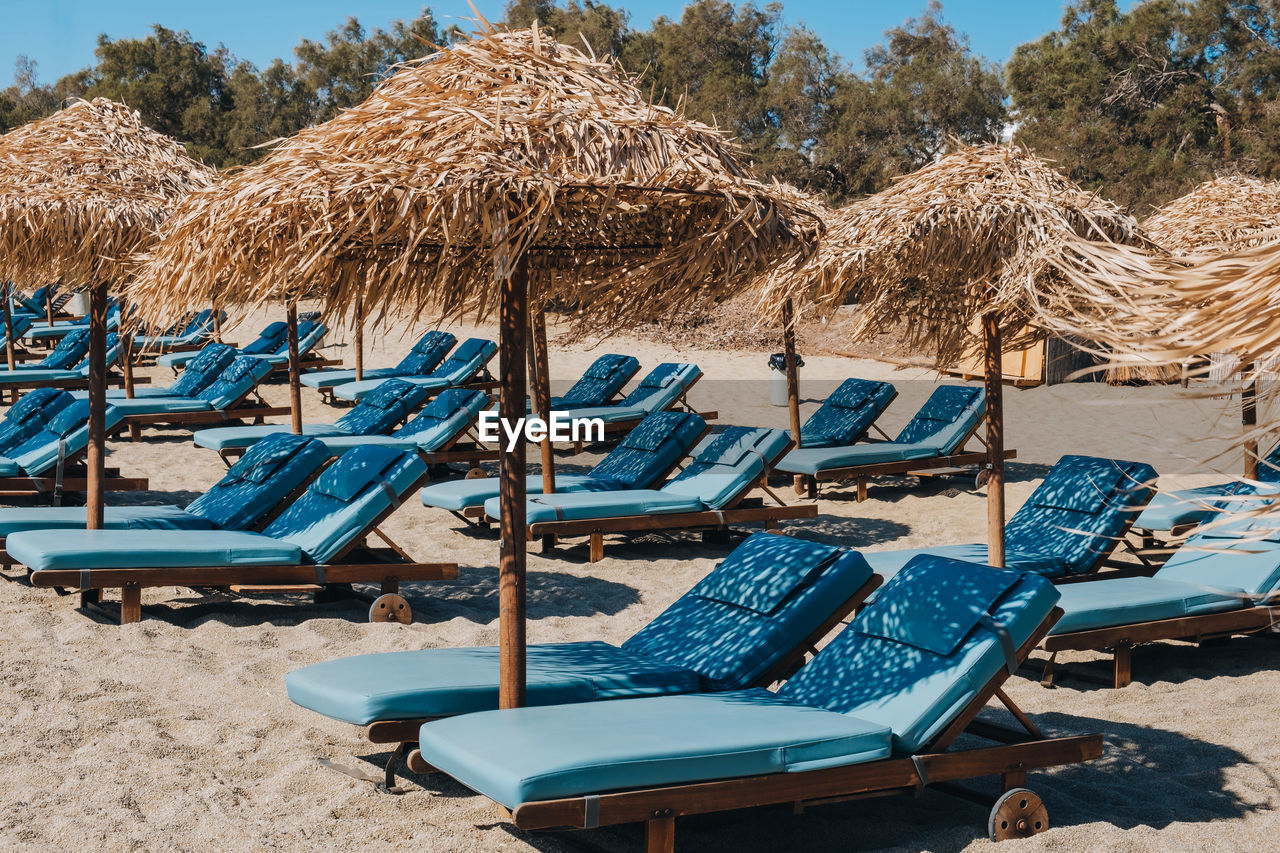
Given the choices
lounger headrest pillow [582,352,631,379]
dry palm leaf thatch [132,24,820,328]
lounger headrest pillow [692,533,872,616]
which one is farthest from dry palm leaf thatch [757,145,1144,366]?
lounger headrest pillow [582,352,631,379]

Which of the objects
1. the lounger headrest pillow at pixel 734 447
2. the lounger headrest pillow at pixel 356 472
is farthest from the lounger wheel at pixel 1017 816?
the lounger headrest pillow at pixel 734 447

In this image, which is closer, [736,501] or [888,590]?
[888,590]

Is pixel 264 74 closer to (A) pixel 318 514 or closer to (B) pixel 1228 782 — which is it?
(A) pixel 318 514

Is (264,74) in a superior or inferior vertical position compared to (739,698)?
superior

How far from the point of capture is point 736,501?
8.22 metres

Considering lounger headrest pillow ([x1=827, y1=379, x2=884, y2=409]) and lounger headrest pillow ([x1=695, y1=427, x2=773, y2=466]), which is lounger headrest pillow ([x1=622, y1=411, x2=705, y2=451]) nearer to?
lounger headrest pillow ([x1=695, y1=427, x2=773, y2=466])

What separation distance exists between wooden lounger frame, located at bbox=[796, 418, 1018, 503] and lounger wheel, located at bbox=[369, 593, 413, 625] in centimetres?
446

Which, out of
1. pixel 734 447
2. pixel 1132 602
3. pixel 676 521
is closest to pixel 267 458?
pixel 676 521

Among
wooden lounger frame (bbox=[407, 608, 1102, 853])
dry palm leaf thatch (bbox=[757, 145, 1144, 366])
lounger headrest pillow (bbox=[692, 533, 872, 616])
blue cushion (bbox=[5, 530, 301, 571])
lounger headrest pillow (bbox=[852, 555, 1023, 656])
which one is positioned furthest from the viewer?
dry palm leaf thatch (bbox=[757, 145, 1144, 366])

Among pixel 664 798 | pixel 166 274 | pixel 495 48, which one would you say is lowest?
pixel 664 798

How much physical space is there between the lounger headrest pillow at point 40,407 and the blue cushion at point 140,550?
3.55 metres

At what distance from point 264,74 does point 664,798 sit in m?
41.5

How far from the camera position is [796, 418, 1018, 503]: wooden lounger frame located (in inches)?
385

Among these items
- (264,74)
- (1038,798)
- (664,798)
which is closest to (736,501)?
(1038,798)
